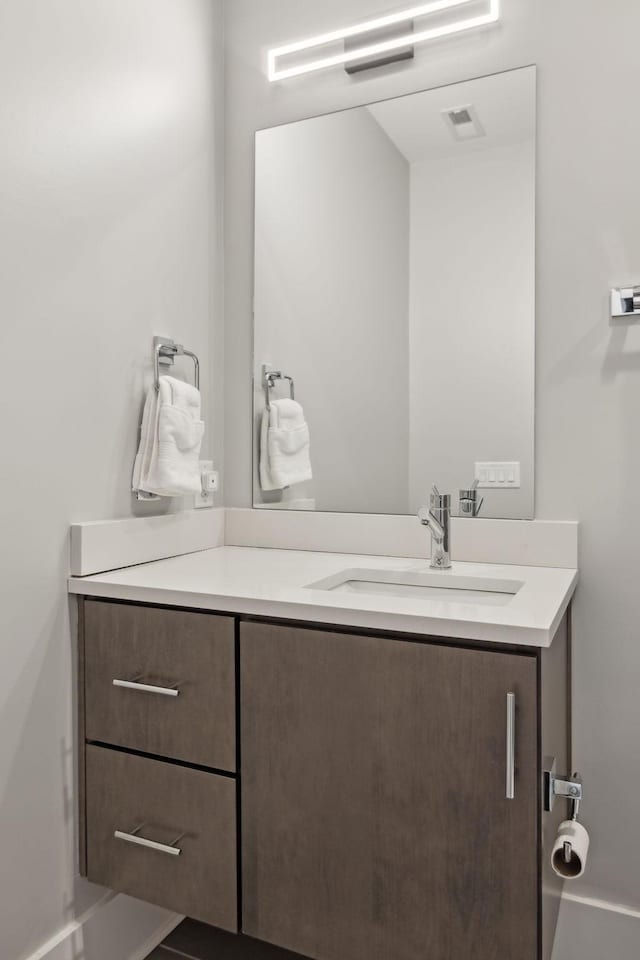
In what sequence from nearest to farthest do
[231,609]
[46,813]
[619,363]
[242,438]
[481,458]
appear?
[231,609] → [46,813] → [619,363] → [481,458] → [242,438]

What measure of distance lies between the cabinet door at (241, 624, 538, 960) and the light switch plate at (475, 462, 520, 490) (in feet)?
2.11

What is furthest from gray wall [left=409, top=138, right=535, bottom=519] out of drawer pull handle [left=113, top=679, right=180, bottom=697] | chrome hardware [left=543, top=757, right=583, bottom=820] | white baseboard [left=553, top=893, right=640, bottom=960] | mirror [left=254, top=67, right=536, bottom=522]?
white baseboard [left=553, top=893, right=640, bottom=960]

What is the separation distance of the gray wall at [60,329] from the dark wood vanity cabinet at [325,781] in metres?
0.10

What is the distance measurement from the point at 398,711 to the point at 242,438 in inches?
40.3

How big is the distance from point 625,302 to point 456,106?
63 centimetres

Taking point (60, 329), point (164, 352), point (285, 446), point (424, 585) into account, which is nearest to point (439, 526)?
point (424, 585)

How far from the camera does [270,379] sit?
5.97ft

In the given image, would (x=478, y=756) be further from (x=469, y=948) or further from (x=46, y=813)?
(x=46, y=813)

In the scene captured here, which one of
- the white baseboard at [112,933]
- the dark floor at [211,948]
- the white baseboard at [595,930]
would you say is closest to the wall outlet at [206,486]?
the white baseboard at [112,933]

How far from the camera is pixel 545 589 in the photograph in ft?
4.00

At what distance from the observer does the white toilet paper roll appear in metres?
1.00

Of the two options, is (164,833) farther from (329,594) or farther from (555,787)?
(555,787)

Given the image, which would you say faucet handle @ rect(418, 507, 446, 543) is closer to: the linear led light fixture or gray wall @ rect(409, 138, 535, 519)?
gray wall @ rect(409, 138, 535, 519)

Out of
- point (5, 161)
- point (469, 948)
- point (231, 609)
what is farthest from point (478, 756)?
point (5, 161)
